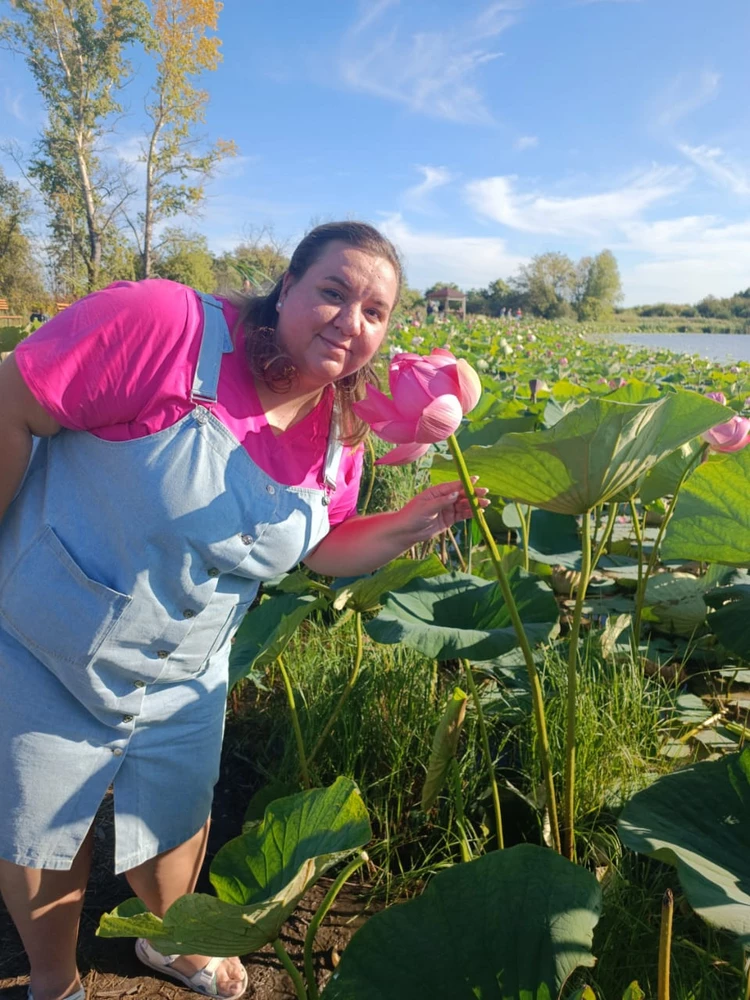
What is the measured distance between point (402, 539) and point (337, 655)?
2.43 feet

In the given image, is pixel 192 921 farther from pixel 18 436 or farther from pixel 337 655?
pixel 337 655

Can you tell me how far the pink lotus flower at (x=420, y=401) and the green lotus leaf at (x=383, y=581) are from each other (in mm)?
373

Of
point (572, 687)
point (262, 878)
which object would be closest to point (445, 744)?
point (572, 687)

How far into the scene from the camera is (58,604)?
1045 mm

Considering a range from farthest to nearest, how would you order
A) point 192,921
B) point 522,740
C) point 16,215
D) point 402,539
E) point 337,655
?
point 16,215, point 337,655, point 522,740, point 402,539, point 192,921

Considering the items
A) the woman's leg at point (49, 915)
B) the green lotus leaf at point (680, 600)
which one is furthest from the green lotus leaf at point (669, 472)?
the woman's leg at point (49, 915)

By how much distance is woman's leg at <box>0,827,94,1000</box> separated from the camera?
112 cm

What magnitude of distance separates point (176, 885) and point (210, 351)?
0.90m

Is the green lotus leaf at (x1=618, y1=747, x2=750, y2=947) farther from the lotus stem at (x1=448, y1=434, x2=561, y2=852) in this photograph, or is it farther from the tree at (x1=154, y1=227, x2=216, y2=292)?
the tree at (x1=154, y1=227, x2=216, y2=292)

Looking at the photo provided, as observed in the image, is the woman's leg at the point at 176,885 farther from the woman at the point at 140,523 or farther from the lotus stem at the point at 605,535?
the lotus stem at the point at 605,535

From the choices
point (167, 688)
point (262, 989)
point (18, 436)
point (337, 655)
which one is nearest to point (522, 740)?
point (337, 655)

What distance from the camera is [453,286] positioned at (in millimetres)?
41562

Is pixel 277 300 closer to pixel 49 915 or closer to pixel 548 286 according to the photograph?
pixel 49 915

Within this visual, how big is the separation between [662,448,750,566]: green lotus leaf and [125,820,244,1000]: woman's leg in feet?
3.16
